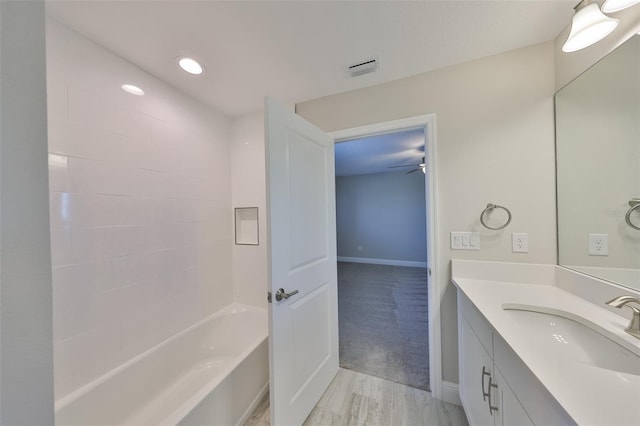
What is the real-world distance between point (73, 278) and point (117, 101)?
3.57ft

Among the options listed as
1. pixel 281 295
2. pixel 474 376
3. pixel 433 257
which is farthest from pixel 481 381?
pixel 281 295

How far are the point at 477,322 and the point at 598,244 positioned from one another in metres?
0.75

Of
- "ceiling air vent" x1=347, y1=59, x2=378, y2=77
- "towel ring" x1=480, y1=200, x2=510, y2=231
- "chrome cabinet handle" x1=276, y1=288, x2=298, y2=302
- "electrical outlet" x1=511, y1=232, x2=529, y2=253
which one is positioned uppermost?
"ceiling air vent" x1=347, y1=59, x2=378, y2=77

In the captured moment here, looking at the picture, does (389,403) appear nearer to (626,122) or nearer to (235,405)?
(235,405)

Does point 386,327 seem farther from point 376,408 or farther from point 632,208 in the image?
point 632,208

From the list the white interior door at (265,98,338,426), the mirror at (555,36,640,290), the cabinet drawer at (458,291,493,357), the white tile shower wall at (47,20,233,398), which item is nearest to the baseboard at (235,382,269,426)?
the white interior door at (265,98,338,426)

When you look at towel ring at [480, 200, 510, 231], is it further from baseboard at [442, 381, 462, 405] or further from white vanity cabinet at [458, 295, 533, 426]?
baseboard at [442, 381, 462, 405]

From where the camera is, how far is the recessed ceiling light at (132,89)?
4.64ft

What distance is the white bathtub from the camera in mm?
1127

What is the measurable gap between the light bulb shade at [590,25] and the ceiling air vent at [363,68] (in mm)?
926

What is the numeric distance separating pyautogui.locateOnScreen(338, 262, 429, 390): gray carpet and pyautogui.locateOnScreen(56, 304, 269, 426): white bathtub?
856mm

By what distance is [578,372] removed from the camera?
0.63 meters

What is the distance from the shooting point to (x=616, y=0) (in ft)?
2.76

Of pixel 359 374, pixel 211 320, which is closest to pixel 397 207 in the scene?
pixel 359 374
